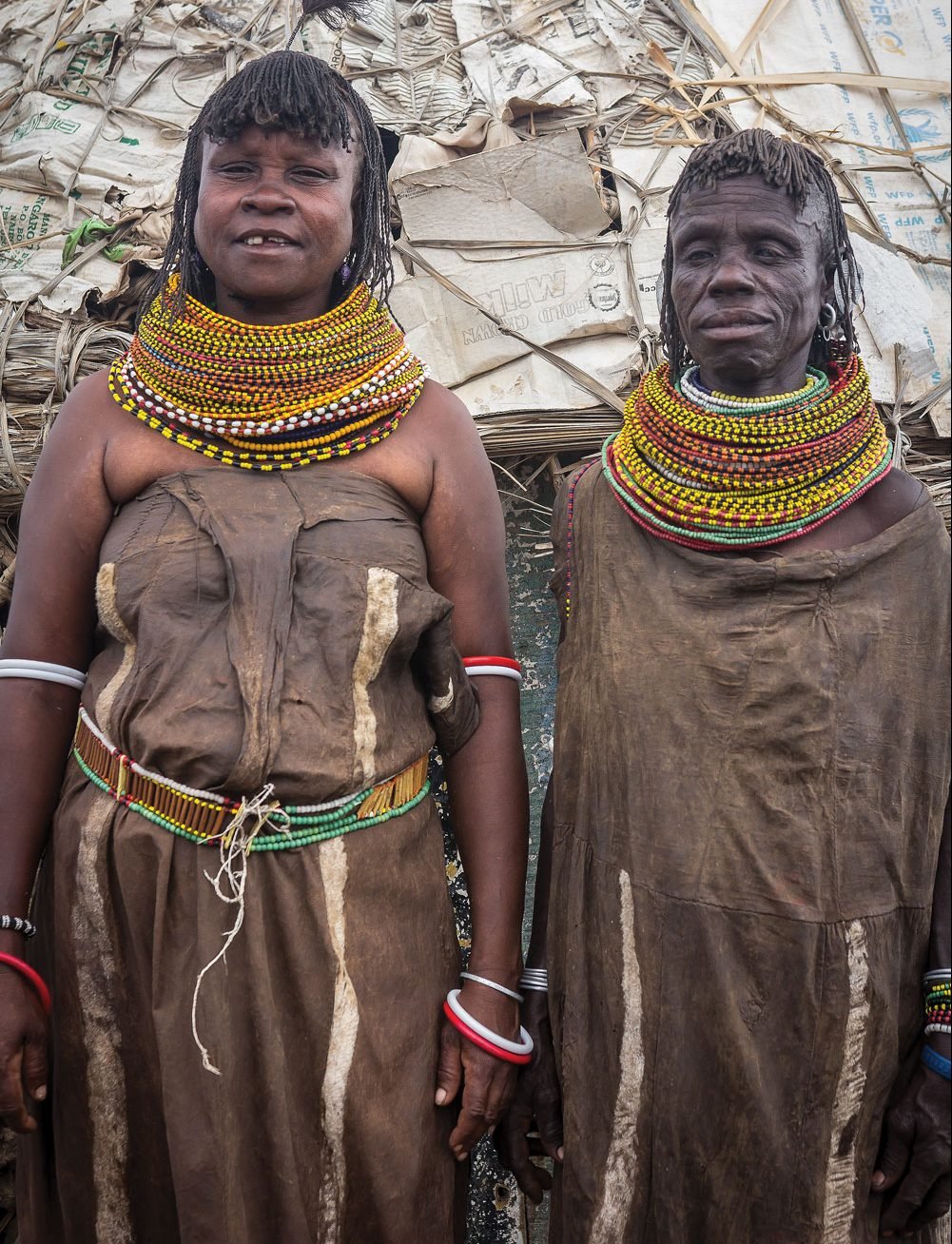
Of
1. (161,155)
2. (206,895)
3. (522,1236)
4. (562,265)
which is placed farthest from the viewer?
(161,155)

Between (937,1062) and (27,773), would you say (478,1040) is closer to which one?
(937,1062)

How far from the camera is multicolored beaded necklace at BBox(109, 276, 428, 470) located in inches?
94.1

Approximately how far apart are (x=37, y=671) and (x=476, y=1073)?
3.51 feet

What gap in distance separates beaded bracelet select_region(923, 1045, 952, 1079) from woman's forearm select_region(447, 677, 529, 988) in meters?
0.73

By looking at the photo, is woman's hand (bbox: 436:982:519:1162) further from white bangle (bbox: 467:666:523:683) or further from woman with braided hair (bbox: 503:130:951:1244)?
white bangle (bbox: 467:666:523:683)

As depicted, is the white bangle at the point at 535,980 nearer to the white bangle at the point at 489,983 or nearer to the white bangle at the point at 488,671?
the white bangle at the point at 489,983

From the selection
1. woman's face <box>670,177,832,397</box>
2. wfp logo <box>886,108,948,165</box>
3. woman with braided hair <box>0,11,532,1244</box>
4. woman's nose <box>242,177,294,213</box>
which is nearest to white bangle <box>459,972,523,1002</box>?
woman with braided hair <box>0,11,532,1244</box>

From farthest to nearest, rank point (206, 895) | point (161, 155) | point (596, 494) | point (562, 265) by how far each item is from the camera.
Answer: point (161, 155), point (562, 265), point (596, 494), point (206, 895)

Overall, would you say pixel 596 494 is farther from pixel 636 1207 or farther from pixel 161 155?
pixel 161 155

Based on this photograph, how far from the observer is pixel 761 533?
233 cm

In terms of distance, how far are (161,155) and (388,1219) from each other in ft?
11.0

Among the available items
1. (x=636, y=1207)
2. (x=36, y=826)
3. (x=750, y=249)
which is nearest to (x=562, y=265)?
(x=750, y=249)

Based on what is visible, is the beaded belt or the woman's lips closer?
the beaded belt

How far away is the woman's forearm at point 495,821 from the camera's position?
242 centimetres
